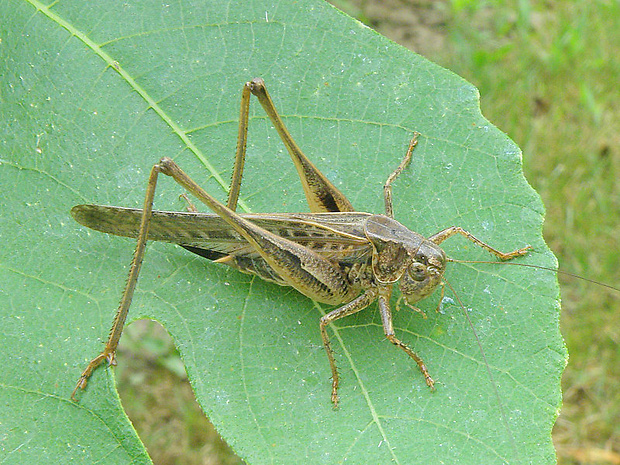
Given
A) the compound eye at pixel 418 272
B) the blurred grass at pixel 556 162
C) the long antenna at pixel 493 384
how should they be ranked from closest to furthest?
the long antenna at pixel 493 384, the compound eye at pixel 418 272, the blurred grass at pixel 556 162

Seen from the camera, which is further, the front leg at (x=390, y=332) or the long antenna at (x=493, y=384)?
the front leg at (x=390, y=332)

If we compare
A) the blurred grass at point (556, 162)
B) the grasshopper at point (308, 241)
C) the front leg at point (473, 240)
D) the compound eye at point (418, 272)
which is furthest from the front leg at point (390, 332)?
the blurred grass at point (556, 162)

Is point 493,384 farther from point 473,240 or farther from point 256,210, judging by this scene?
point 256,210

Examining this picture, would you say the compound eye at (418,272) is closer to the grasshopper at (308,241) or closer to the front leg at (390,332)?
the grasshopper at (308,241)

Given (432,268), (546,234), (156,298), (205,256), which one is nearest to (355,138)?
(432,268)

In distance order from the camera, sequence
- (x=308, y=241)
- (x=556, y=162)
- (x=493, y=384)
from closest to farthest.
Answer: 1. (x=493, y=384)
2. (x=308, y=241)
3. (x=556, y=162)

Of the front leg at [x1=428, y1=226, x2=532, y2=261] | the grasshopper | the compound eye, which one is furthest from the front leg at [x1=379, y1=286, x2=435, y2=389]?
the front leg at [x1=428, y1=226, x2=532, y2=261]

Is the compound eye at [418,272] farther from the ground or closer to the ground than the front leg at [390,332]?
farther from the ground

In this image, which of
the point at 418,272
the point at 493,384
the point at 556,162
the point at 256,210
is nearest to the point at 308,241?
the point at 256,210
